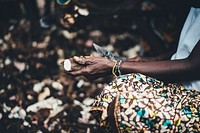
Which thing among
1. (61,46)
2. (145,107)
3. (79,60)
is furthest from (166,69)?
(61,46)

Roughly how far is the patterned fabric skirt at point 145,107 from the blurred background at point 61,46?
0.55 metres

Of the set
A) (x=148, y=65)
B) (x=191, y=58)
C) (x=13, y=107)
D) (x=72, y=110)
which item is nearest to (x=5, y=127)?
(x=13, y=107)

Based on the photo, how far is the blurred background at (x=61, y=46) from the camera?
2.05m

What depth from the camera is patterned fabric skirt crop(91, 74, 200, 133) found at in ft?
4.48

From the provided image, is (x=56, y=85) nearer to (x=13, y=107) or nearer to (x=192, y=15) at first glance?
(x=13, y=107)

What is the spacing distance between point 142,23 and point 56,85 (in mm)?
855

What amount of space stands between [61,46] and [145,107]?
1.53m

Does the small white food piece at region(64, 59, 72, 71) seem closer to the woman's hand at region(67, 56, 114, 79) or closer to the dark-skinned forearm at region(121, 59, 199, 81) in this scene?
the woman's hand at region(67, 56, 114, 79)

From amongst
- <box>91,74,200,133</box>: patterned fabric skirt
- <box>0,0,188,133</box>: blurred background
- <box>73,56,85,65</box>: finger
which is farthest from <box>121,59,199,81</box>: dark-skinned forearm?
<box>0,0,188,133</box>: blurred background

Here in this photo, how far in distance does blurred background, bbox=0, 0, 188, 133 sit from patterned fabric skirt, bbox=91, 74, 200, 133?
552 mm

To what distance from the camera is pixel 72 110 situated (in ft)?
6.98

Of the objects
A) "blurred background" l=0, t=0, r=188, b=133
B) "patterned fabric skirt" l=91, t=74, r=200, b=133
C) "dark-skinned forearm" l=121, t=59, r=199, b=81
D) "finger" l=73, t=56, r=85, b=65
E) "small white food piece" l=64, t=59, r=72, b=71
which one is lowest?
"patterned fabric skirt" l=91, t=74, r=200, b=133

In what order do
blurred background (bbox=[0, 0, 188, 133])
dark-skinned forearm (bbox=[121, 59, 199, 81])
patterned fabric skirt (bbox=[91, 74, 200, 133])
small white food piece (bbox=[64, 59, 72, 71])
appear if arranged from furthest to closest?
blurred background (bbox=[0, 0, 188, 133]) < small white food piece (bbox=[64, 59, 72, 71]) < dark-skinned forearm (bbox=[121, 59, 199, 81]) < patterned fabric skirt (bbox=[91, 74, 200, 133])

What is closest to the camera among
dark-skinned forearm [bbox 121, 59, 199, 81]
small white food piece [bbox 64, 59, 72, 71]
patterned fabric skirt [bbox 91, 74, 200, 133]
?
patterned fabric skirt [bbox 91, 74, 200, 133]
